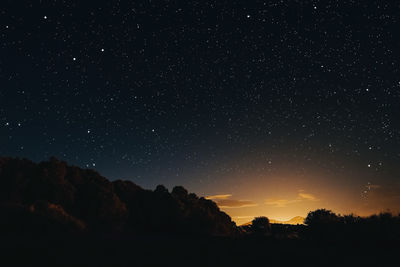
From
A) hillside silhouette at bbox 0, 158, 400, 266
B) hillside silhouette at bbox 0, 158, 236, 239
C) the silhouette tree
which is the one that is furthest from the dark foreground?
hillside silhouette at bbox 0, 158, 236, 239

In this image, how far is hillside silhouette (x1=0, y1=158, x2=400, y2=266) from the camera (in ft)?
21.3

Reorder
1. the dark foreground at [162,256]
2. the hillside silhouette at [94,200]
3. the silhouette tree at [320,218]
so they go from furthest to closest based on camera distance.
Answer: the hillside silhouette at [94,200]
the silhouette tree at [320,218]
the dark foreground at [162,256]

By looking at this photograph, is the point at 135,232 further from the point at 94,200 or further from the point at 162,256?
the point at 162,256

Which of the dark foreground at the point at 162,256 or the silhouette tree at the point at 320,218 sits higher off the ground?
the silhouette tree at the point at 320,218

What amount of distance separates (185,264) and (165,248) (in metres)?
1.96

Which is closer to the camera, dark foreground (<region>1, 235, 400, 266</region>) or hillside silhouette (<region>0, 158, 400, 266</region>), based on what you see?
dark foreground (<region>1, 235, 400, 266</region>)

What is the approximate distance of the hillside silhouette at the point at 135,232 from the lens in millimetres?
6488

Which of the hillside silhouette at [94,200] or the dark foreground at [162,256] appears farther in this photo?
the hillside silhouette at [94,200]

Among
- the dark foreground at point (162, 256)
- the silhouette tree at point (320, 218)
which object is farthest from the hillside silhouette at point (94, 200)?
the silhouette tree at point (320, 218)

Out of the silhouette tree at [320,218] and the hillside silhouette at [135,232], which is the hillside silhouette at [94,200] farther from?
the silhouette tree at [320,218]

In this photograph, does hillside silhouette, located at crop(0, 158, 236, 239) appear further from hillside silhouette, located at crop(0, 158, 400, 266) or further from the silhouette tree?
the silhouette tree

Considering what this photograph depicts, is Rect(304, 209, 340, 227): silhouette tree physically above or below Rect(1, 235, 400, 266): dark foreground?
above

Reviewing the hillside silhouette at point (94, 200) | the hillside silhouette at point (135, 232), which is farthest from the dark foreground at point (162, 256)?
the hillside silhouette at point (94, 200)

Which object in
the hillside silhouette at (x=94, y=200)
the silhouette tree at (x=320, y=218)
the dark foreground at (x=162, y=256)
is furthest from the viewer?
the hillside silhouette at (x=94, y=200)
